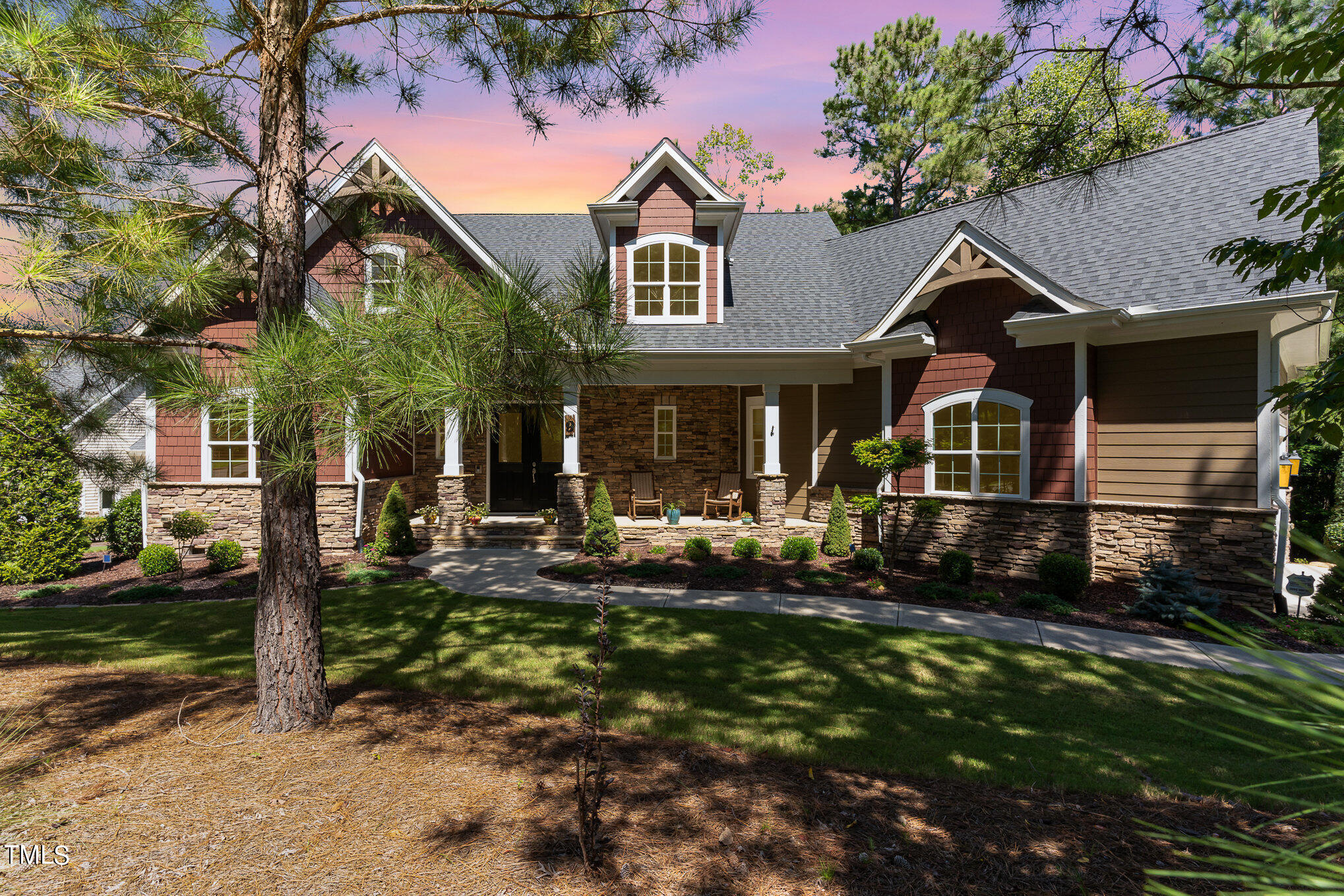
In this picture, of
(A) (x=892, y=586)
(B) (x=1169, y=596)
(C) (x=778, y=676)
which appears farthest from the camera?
(A) (x=892, y=586)

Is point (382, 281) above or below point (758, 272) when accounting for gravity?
below

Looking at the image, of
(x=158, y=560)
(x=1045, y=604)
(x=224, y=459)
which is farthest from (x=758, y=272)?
(x=158, y=560)

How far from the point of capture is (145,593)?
9.01 metres

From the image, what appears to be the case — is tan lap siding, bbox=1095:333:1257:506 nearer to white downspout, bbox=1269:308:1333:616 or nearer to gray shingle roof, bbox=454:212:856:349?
white downspout, bbox=1269:308:1333:616

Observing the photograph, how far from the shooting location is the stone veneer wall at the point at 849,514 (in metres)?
11.8

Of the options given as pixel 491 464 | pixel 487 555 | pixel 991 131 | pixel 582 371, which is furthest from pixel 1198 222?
pixel 491 464

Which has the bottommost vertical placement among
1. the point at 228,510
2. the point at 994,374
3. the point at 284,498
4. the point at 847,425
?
the point at 228,510

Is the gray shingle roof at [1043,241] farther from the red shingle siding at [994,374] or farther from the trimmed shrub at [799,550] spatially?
the trimmed shrub at [799,550]

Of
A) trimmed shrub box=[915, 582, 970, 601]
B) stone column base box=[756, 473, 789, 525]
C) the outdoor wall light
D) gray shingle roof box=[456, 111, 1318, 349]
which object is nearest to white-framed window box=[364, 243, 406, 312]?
gray shingle roof box=[456, 111, 1318, 349]

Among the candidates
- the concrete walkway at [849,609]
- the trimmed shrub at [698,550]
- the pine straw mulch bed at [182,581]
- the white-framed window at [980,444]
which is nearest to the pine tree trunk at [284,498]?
the concrete walkway at [849,609]

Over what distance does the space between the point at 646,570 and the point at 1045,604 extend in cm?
532

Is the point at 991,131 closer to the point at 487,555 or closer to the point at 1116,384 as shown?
the point at 1116,384

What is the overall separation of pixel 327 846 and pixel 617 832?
142 cm

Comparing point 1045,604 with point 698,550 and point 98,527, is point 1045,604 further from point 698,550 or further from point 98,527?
point 98,527
